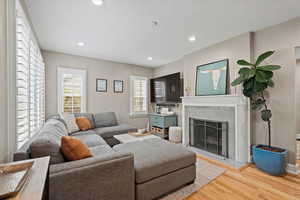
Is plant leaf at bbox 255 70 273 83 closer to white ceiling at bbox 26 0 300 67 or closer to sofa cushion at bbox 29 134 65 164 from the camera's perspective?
white ceiling at bbox 26 0 300 67

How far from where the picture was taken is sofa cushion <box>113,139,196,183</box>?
154cm

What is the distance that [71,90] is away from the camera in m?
3.95

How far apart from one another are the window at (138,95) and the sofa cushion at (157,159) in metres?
3.04

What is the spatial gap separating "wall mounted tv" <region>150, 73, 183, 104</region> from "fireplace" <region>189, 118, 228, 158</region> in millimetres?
1074

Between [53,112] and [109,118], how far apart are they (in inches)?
59.7

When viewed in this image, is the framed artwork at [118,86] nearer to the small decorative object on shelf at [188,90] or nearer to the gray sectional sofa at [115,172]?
the small decorative object on shelf at [188,90]

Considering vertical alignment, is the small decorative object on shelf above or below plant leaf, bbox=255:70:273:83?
below

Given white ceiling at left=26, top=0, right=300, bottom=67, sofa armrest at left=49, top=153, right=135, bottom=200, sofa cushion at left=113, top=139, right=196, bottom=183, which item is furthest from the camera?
white ceiling at left=26, top=0, right=300, bottom=67

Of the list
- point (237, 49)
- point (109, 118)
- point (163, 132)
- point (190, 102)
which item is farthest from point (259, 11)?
point (109, 118)

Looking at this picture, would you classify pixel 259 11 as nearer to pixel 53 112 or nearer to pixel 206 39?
pixel 206 39

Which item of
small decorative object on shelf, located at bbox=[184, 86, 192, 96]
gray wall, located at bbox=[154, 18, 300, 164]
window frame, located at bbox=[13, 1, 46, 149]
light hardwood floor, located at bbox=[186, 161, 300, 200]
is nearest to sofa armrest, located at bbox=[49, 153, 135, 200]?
window frame, located at bbox=[13, 1, 46, 149]

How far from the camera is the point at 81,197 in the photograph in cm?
118

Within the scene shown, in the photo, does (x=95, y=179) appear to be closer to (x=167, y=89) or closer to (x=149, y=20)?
(x=149, y=20)

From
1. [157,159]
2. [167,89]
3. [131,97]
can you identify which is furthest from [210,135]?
[131,97]
